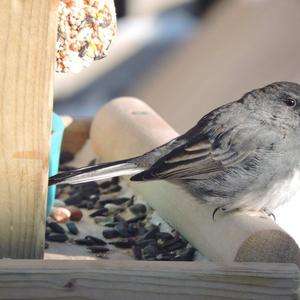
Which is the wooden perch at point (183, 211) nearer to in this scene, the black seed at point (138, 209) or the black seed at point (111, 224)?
the black seed at point (138, 209)

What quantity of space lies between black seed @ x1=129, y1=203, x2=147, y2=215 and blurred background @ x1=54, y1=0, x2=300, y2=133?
3531 mm

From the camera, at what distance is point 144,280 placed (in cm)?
289

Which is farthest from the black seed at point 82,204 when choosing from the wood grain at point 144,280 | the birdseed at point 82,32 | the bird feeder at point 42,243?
the wood grain at point 144,280

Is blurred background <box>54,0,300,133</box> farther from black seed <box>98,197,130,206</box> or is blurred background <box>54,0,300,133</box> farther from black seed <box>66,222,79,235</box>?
black seed <box>66,222,79,235</box>

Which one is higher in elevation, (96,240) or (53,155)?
(53,155)

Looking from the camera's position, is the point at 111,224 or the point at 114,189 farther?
the point at 114,189

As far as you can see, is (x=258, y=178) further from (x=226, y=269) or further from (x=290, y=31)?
(x=290, y=31)

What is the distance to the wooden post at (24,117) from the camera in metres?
2.92

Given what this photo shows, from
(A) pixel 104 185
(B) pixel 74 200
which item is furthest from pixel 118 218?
(A) pixel 104 185

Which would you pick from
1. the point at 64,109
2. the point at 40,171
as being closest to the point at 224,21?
the point at 64,109

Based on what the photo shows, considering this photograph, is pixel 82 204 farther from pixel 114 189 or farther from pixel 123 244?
pixel 123 244

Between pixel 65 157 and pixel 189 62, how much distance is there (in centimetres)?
422

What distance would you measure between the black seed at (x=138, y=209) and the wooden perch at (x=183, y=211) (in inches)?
1.7

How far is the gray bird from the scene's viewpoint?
3664 millimetres
